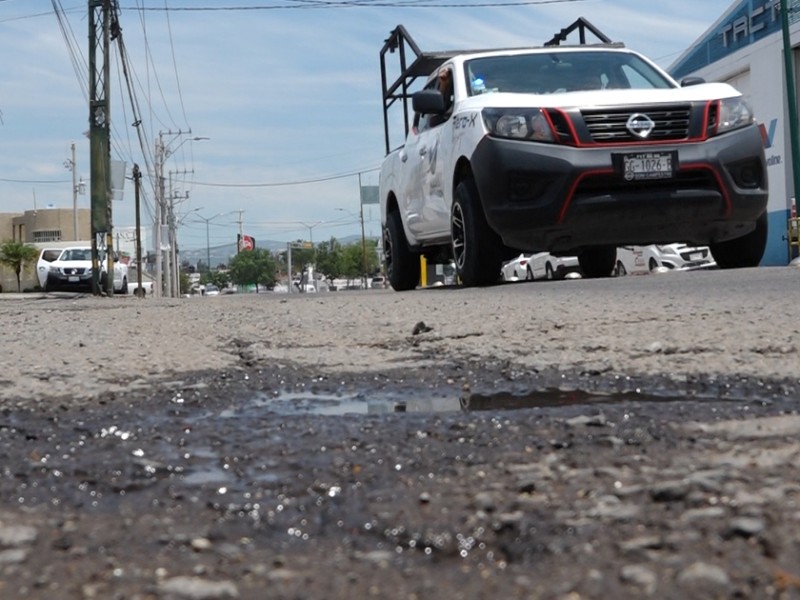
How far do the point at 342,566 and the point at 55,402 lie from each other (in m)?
1.61

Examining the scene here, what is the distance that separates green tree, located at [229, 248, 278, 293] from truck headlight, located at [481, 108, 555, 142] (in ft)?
411

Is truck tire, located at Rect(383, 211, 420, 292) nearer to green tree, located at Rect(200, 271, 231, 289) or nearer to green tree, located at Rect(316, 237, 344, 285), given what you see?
green tree, located at Rect(316, 237, 344, 285)

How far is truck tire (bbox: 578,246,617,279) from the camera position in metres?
10.8

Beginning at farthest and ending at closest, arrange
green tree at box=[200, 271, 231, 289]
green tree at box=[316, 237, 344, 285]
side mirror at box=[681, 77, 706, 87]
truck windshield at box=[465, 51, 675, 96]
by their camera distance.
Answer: green tree at box=[200, 271, 231, 289] < green tree at box=[316, 237, 344, 285] < truck windshield at box=[465, 51, 675, 96] < side mirror at box=[681, 77, 706, 87]

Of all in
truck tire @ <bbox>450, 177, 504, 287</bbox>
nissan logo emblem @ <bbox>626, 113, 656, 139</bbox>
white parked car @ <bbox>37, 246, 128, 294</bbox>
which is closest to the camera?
nissan logo emblem @ <bbox>626, 113, 656, 139</bbox>

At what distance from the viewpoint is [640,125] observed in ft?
22.7

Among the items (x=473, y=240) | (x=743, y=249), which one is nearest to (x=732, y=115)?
(x=743, y=249)

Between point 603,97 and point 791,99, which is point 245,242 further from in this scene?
point 603,97

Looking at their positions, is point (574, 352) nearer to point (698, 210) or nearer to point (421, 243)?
point (698, 210)

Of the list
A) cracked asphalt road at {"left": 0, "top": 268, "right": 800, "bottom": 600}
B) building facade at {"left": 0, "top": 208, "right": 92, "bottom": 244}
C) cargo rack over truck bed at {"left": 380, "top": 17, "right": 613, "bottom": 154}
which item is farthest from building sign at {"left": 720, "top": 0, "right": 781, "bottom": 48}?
building facade at {"left": 0, "top": 208, "right": 92, "bottom": 244}

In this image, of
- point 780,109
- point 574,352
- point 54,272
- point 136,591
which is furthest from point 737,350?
point 54,272

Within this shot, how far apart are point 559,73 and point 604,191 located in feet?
4.52

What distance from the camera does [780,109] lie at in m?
27.6

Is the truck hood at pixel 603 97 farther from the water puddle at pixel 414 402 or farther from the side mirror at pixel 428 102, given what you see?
the water puddle at pixel 414 402
